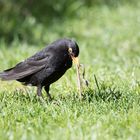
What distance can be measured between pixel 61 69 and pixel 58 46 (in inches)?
10.2

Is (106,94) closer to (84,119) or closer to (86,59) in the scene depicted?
(84,119)

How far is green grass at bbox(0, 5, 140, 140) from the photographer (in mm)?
5094

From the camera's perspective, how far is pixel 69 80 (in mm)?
7824

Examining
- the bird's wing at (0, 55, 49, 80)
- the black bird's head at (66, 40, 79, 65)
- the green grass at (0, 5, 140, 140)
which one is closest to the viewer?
the green grass at (0, 5, 140, 140)

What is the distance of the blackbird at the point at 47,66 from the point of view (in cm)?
633

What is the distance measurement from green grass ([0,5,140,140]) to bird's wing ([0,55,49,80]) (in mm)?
222

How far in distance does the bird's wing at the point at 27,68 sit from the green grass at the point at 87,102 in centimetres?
22

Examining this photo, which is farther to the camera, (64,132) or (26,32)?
(26,32)

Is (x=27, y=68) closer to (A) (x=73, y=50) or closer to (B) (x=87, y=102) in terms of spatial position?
(A) (x=73, y=50)

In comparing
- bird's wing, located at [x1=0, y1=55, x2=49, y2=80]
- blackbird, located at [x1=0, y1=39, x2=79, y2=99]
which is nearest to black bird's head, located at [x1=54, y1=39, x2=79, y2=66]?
blackbird, located at [x1=0, y1=39, x2=79, y2=99]

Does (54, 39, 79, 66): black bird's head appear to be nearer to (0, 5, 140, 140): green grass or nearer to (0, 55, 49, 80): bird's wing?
(0, 55, 49, 80): bird's wing

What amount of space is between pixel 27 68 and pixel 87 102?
3.00 feet

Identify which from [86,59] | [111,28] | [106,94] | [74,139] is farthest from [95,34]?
[74,139]

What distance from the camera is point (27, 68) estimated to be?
6.64m
